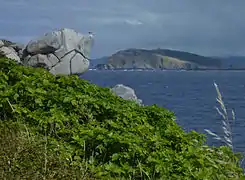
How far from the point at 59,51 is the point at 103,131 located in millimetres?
14945

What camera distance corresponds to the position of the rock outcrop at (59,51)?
65.8 feet

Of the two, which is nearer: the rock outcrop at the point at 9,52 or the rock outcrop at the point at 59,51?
the rock outcrop at the point at 9,52

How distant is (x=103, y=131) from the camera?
5840mm

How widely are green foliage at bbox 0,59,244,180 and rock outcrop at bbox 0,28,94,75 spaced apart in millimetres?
12216

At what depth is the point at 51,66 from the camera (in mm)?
20203

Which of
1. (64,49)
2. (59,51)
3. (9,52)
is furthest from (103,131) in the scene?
(64,49)

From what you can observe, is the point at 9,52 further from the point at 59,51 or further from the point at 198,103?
the point at 198,103

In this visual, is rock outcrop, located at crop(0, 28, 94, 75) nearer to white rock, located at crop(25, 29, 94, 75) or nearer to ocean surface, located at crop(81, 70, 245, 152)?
white rock, located at crop(25, 29, 94, 75)

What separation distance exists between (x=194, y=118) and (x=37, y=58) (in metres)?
15.1

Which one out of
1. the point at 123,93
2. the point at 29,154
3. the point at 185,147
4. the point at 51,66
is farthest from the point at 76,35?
the point at 29,154

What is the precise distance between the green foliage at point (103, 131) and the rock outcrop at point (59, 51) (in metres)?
12.2

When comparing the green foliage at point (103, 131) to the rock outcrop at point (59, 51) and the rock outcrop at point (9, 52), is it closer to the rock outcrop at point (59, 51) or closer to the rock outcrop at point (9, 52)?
the rock outcrop at point (9, 52)

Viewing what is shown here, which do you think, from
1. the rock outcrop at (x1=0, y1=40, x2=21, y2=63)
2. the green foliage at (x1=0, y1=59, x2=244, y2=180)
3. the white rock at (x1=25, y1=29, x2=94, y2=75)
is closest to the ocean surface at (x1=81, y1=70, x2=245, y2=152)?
the green foliage at (x1=0, y1=59, x2=244, y2=180)

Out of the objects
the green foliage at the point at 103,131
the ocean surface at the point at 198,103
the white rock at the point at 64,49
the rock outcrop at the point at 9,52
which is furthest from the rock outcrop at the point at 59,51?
the green foliage at the point at 103,131
